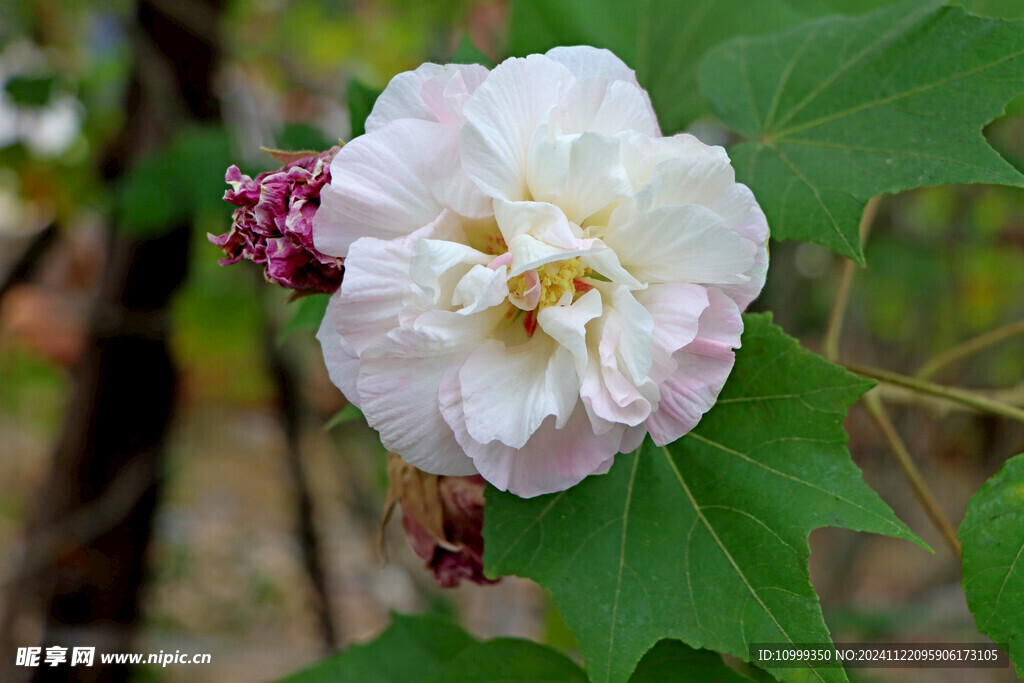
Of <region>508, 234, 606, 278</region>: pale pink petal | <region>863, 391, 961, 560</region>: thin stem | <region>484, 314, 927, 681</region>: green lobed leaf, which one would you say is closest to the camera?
<region>508, 234, 606, 278</region>: pale pink petal

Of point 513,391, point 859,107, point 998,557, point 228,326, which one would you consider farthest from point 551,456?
point 228,326

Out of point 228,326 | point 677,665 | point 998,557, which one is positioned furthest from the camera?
point 228,326

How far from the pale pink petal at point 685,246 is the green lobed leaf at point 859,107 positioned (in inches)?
7.3

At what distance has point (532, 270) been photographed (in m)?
0.59

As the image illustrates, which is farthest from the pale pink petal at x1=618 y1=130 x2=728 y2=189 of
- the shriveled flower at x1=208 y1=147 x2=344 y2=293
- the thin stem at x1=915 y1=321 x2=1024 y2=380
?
the thin stem at x1=915 y1=321 x2=1024 y2=380

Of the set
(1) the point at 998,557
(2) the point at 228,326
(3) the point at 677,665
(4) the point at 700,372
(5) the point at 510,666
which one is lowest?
(2) the point at 228,326

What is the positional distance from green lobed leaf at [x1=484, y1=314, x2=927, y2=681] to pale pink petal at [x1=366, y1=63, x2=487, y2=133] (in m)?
0.32

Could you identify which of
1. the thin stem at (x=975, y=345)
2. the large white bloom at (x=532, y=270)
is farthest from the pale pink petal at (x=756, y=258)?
the thin stem at (x=975, y=345)

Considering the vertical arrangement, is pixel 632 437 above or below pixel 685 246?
below

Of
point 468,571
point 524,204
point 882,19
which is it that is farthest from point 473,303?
point 882,19

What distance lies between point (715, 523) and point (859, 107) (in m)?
0.46

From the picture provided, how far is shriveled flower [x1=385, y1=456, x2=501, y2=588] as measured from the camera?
77cm

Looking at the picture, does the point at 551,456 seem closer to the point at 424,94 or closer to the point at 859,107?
the point at 424,94

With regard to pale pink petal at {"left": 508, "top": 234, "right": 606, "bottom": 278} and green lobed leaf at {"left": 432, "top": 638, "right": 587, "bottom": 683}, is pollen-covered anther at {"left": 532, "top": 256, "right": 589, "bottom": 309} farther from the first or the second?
green lobed leaf at {"left": 432, "top": 638, "right": 587, "bottom": 683}
